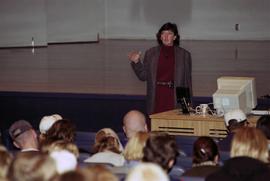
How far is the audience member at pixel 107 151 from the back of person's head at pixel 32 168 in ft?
4.60

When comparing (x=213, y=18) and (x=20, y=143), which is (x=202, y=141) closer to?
(x=20, y=143)

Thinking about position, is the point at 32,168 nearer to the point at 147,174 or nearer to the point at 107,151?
the point at 147,174

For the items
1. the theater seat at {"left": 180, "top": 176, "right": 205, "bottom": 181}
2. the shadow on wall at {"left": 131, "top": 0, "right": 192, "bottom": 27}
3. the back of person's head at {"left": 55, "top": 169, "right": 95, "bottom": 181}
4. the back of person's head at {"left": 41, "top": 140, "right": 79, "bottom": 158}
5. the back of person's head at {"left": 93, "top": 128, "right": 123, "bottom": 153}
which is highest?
the shadow on wall at {"left": 131, "top": 0, "right": 192, "bottom": 27}

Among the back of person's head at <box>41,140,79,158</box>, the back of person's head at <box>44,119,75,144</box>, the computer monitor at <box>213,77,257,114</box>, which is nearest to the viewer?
A: the back of person's head at <box>41,140,79,158</box>

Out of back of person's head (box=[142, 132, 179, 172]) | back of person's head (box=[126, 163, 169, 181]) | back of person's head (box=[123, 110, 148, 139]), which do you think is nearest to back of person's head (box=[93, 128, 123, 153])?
back of person's head (box=[123, 110, 148, 139])

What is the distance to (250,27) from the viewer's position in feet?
66.6

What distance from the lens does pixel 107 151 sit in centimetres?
461

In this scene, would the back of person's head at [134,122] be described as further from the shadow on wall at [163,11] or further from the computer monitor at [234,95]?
the shadow on wall at [163,11]

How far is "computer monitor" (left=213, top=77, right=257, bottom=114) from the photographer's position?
6.95 meters

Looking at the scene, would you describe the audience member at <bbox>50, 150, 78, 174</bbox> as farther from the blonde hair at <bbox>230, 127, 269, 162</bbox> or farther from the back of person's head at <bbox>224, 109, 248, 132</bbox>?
the back of person's head at <bbox>224, 109, 248, 132</bbox>

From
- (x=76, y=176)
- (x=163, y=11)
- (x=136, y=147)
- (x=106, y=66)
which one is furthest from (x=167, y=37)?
(x=163, y=11)

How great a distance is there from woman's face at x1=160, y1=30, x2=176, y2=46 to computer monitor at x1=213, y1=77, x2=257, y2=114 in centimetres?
65

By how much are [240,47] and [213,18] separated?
1557 mm

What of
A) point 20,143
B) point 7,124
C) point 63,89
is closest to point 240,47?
point 63,89
